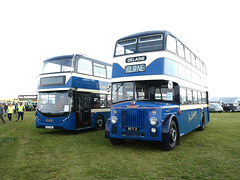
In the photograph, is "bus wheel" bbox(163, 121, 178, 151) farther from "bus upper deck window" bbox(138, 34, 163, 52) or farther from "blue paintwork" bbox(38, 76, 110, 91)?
"blue paintwork" bbox(38, 76, 110, 91)

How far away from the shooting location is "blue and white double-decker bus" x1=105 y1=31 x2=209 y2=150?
Result: 7.79 m

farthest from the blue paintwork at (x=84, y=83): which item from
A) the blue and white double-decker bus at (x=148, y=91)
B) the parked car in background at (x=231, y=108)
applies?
the parked car in background at (x=231, y=108)

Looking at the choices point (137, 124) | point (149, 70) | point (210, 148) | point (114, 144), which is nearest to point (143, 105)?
point (137, 124)

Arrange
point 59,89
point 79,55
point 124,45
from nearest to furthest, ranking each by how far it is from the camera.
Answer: point 124,45 → point 59,89 → point 79,55

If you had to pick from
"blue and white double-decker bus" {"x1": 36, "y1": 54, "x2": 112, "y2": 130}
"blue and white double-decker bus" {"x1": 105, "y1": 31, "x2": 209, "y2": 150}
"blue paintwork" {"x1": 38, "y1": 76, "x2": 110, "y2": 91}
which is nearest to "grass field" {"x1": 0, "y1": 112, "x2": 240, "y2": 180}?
"blue and white double-decker bus" {"x1": 105, "y1": 31, "x2": 209, "y2": 150}

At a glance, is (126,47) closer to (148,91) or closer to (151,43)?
(151,43)

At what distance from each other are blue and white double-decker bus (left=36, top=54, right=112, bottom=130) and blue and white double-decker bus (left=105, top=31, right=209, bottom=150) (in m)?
3.78

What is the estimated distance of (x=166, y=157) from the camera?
23.1ft

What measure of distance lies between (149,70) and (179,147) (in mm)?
3169

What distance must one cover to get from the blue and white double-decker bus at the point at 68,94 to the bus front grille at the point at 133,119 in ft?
14.1

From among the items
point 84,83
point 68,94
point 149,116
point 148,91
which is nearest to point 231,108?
point 84,83

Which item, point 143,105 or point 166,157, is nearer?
point 166,157

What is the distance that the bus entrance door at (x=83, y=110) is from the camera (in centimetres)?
1264

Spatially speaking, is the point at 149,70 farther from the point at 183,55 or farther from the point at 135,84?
the point at 183,55
